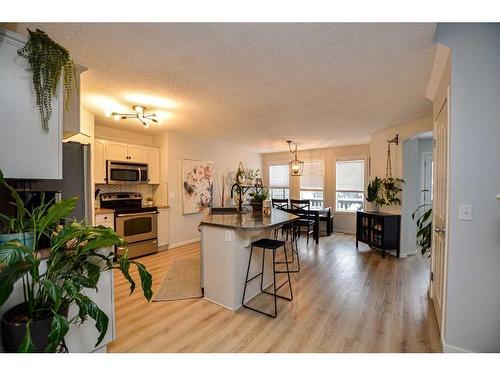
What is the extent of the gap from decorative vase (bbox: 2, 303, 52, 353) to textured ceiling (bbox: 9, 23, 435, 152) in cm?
179

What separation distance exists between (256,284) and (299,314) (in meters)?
0.62

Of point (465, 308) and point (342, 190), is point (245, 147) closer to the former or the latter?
point (342, 190)

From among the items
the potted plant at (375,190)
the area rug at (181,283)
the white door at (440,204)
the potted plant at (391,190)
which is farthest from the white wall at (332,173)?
the area rug at (181,283)

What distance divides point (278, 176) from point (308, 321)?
5494 millimetres

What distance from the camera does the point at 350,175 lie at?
20.1 feet

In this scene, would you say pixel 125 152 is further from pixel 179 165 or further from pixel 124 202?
pixel 179 165

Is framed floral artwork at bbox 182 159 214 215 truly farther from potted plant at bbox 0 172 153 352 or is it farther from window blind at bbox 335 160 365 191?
potted plant at bbox 0 172 153 352

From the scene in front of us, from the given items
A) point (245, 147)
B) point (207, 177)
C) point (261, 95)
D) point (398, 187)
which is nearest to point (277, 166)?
point (245, 147)

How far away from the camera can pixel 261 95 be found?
2.73 metres

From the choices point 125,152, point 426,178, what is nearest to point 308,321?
point 125,152

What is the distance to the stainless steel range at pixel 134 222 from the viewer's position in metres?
3.96

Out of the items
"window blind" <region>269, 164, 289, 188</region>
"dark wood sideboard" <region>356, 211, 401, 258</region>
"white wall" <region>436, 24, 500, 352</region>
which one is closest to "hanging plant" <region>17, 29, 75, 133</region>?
"white wall" <region>436, 24, 500, 352</region>

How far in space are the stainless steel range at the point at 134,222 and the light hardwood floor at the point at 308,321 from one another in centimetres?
87
